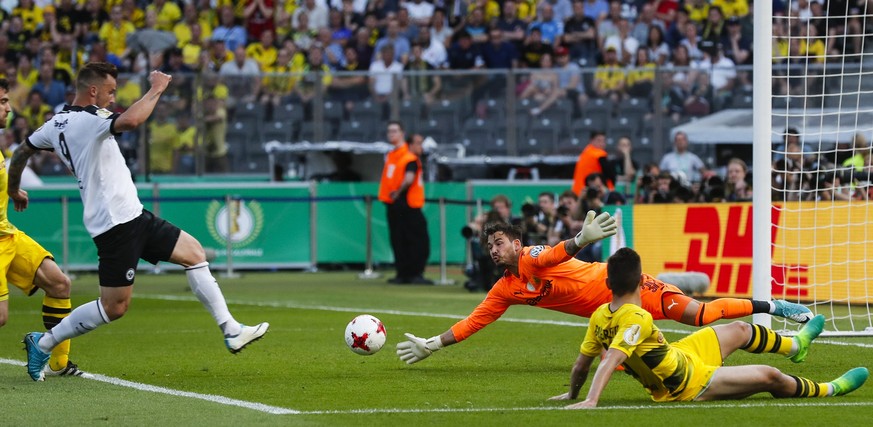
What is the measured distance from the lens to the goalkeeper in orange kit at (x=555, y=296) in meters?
9.61

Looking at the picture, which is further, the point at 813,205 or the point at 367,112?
the point at 367,112

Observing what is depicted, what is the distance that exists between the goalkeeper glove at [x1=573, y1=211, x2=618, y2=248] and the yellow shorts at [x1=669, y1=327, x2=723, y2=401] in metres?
0.91

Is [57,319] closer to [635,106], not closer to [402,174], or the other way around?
[402,174]

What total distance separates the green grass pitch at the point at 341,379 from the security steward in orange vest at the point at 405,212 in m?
3.96

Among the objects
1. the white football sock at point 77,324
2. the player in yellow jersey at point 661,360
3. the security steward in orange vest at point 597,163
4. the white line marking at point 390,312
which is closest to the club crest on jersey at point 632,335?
the player in yellow jersey at point 661,360

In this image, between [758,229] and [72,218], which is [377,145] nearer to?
[72,218]

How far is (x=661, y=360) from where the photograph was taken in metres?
7.76

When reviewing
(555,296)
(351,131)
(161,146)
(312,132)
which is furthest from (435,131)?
(555,296)

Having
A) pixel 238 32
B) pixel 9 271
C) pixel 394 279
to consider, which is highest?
pixel 238 32

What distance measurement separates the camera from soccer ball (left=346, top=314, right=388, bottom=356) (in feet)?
32.8

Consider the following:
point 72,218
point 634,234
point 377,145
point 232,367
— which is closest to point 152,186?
point 72,218

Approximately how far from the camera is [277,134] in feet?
77.4

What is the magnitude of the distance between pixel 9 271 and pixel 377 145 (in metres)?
13.5

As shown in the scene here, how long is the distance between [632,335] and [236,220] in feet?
50.1
